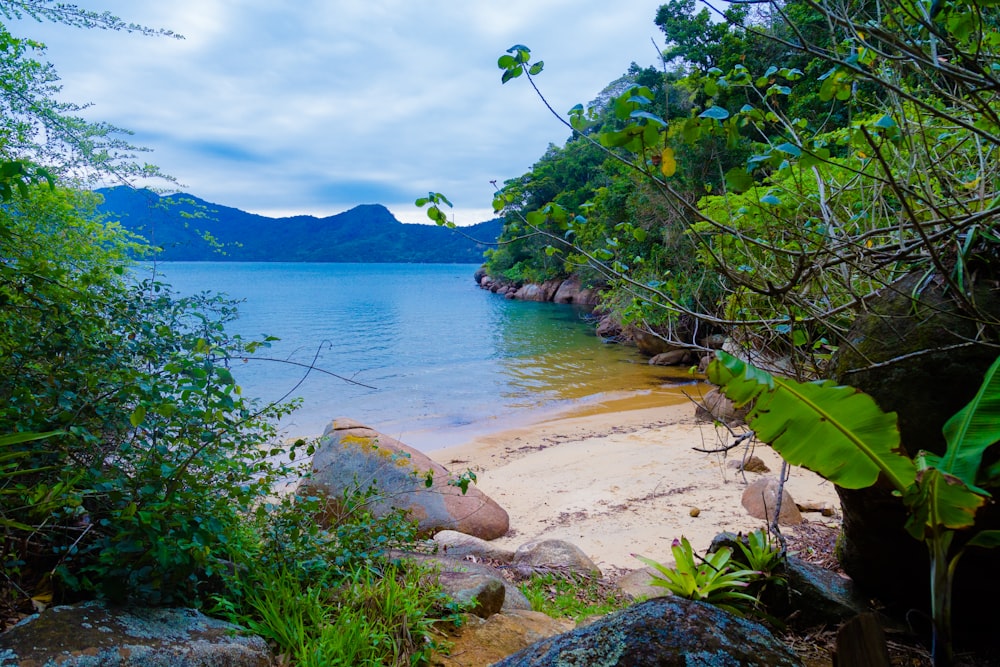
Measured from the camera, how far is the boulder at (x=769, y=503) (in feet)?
19.3

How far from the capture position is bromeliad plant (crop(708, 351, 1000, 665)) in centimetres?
192

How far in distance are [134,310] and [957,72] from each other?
3.96 meters

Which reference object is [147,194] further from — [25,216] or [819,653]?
[819,653]

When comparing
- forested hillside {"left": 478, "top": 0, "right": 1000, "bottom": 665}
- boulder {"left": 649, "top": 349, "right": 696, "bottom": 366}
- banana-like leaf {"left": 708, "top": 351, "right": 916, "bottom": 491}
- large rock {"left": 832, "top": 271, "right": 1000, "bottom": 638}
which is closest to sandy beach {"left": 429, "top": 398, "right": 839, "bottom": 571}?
large rock {"left": 832, "top": 271, "right": 1000, "bottom": 638}

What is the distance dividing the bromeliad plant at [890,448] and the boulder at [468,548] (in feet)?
13.1

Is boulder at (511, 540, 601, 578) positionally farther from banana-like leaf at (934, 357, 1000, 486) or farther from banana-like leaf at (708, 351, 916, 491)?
banana-like leaf at (934, 357, 1000, 486)

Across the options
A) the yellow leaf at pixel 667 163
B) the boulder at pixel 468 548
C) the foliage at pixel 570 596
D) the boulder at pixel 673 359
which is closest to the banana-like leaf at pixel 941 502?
the yellow leaf at pixel 667 163

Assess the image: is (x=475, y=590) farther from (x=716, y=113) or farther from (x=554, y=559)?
(x=716, y=113)

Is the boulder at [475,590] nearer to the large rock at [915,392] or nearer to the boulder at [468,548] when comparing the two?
the boulder at [468,548]

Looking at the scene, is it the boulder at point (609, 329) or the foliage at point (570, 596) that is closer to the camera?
the foliage at point (570, 596)

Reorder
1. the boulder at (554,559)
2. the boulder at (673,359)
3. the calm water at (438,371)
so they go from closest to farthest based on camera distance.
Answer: the boulder at (554,559) → the calm water at (438,371) → the boulder at (673,359)

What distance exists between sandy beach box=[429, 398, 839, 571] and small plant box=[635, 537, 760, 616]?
1.49 m

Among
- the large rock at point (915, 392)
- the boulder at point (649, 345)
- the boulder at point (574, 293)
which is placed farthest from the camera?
the boulder at point (574, 293)

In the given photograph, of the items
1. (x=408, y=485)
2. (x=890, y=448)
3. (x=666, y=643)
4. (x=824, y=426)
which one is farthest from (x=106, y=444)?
(x=408, y=485)
